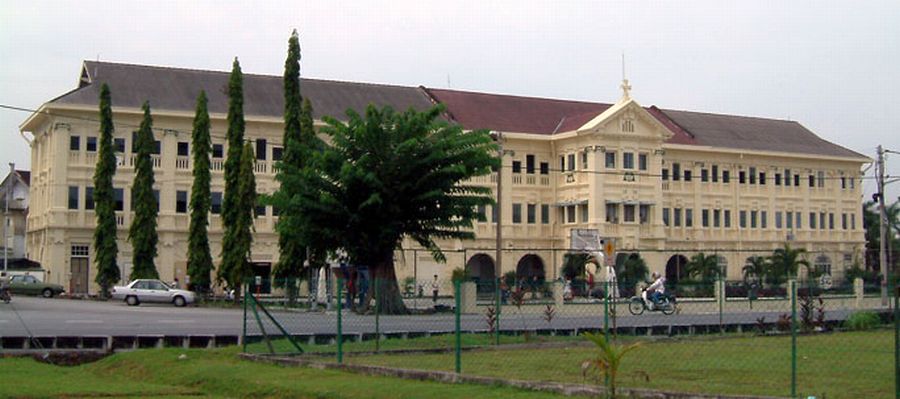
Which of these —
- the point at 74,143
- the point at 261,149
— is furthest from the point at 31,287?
the point at 261,149

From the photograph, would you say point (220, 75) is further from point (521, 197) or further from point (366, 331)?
point (366, 331)

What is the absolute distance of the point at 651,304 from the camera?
3328 centimetres

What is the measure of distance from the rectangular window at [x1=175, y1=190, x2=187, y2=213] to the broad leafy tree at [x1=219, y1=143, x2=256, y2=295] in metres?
12.6

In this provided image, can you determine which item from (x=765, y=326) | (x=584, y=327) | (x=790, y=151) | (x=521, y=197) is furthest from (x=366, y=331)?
(x=790, y=151)

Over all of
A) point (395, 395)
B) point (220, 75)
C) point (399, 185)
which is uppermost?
point (220, 75)

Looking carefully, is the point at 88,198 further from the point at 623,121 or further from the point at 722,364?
the point at 722,364

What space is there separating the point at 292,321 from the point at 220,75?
43.1m

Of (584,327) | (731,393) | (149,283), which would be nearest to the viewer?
Answer: (731,393)

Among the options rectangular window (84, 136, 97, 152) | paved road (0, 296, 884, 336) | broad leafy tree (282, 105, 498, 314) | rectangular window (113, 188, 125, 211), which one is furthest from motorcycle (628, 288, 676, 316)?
rectangular window (84, 136, 97, 152)

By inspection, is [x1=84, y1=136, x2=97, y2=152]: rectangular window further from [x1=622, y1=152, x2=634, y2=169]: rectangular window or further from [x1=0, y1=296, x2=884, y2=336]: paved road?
[x1=622, y1=152, x2=634, y2=169]: rectangular window

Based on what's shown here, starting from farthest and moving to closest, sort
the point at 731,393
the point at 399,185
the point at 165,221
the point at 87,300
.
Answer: the point at 165,221 → the point at 87,300 → the point at 399,185 → the point at 731,393

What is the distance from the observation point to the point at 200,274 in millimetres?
53594

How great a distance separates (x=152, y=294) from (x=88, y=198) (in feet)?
51.2

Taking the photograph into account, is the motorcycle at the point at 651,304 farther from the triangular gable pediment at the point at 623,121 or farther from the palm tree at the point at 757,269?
the triangular gable pediment at the point at 623,121
